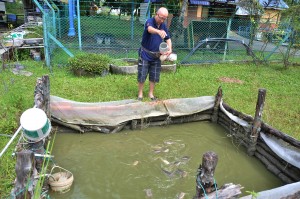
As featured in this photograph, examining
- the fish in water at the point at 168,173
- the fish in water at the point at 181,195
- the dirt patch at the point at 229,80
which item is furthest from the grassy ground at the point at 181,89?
the fish in water at the point at 181,195

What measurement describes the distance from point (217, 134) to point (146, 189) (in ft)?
7.51

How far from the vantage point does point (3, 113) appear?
4.69 meters

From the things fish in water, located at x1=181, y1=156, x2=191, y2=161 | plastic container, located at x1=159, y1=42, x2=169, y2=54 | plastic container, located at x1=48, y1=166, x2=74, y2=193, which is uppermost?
plastic container, located at x1=159, y1=42, x2=169, y2=54

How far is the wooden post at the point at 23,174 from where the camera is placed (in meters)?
2.12

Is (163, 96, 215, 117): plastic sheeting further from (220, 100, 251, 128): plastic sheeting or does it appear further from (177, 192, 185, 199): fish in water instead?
(177, 192, 185, 199): fish in water

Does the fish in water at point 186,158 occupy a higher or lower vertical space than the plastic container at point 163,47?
lower

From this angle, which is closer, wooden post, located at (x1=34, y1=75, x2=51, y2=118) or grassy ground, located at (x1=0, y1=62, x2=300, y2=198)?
wooden post, located at (x1=34, y1=75, x2=51, y2=118)

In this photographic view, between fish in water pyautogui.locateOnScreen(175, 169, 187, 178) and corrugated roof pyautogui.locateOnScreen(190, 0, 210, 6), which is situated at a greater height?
corrugated roof pyautogui.locateOnScreen(190, 0, 210, 6)

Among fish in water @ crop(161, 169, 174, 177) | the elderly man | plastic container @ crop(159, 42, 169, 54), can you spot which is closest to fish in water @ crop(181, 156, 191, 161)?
fish in water @ crop(161, 169, 174, 177)

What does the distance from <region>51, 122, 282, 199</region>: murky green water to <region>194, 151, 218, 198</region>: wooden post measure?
3.97 feet

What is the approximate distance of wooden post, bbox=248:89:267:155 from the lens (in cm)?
449

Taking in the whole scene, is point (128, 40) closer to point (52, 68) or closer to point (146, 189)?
point (52, 68)

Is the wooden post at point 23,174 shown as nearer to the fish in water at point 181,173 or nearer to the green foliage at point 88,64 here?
the fish in water at point 181,173

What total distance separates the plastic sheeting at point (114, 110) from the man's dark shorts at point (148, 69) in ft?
1.93
